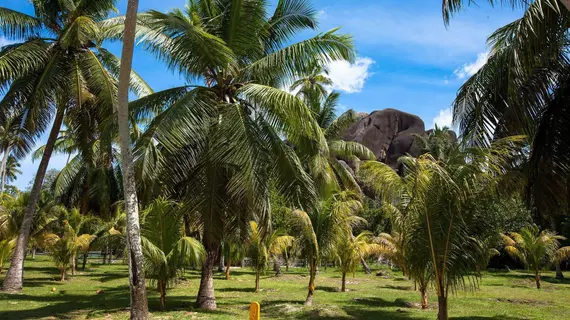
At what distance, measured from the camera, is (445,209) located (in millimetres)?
10133

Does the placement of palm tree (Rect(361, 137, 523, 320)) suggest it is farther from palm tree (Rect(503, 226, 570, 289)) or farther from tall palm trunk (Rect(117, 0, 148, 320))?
palm tree (Rect(503, 226, 570, 289))

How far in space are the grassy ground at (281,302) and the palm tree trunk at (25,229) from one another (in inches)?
24.4

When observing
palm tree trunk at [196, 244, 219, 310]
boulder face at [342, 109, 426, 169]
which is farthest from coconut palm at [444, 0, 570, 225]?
boulder face at [342, 109, 426, 169]

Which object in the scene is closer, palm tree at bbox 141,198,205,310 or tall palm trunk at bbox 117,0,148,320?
tall palm trunk at bbox 117,0,148,320

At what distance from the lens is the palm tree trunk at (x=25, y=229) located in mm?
16078

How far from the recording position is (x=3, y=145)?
18016mm

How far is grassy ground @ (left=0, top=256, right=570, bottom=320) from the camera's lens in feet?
40.8

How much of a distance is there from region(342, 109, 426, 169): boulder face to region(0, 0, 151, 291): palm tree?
35111 millimetres

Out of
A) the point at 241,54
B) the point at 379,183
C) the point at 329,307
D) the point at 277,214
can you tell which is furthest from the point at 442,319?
the point at 277,214

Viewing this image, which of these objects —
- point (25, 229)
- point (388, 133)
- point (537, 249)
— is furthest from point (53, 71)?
point (388, 133)

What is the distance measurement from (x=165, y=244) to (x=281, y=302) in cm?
527

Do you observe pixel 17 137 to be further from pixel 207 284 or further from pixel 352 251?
pixel 352 251

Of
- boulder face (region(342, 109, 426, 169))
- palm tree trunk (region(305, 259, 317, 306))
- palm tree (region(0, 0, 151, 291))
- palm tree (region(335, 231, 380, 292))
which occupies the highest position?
boulder face (region(342, 109, 426, 169))

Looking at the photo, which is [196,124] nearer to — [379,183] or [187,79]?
[187,79]
